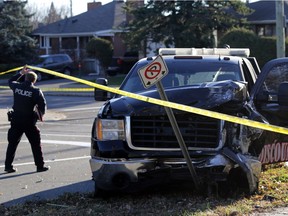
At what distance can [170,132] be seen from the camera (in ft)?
21.9

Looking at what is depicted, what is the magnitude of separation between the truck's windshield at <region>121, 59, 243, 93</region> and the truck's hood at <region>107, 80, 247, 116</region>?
1122 mm

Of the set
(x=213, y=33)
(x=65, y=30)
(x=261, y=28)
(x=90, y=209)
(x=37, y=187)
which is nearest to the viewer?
(x=90, y=209)

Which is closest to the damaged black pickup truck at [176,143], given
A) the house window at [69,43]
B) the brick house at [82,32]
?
Answer: the brick house at [82,32]

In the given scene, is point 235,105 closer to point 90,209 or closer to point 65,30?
point 90,209

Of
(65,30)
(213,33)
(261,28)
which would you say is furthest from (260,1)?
(65,30)

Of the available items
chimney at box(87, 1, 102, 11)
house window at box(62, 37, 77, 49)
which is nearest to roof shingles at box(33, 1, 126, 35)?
house window at box(62, 37, 77, 49)

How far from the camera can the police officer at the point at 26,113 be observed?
31.0ft

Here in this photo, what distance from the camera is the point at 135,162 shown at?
21.5 feet

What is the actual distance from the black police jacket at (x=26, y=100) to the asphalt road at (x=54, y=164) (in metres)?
1.00

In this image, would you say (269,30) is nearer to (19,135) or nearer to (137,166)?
(19,135)

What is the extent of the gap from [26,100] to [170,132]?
3575 millimetres

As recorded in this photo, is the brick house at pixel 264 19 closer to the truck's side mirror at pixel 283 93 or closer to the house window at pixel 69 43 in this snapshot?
the house window at pixel 69 43

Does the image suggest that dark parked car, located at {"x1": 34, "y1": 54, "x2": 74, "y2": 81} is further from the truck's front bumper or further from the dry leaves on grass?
the truck's front bumper

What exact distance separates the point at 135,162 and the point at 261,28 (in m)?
40.7
